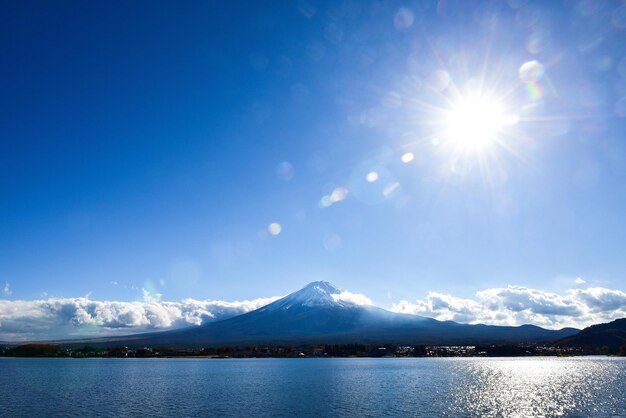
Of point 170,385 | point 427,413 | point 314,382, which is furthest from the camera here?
point 314,382

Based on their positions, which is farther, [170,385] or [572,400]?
[170,385]

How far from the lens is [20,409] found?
2227 inches

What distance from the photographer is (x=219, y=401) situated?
63844 mm

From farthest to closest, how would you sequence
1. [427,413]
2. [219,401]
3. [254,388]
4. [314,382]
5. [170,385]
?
[314,382] → [170,385] → [254,388] → [219,401] → [427,413]

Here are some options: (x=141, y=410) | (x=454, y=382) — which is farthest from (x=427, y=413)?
(x=454, y=382)

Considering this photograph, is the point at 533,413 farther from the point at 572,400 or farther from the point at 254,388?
the point at 254,388

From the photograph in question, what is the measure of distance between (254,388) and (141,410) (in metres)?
28.2

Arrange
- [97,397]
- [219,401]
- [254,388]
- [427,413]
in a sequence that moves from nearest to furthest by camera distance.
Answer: [427,413] → [219,401] → [97,397] → [254,388]

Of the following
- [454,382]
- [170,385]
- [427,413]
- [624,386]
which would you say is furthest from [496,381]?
[170,385]

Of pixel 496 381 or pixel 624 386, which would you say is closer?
pixel 624 386

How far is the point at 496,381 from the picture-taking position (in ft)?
311

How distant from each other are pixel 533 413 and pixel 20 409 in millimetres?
62718

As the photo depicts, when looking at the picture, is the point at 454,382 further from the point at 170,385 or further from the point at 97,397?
the point at 97,397

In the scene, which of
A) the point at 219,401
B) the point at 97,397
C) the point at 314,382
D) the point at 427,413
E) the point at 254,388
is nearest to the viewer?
the point at 427,413
